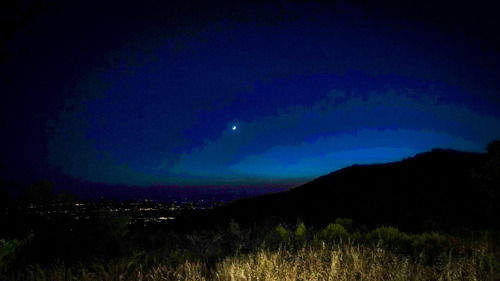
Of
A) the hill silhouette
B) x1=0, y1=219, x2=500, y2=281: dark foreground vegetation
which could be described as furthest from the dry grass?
the hill silhouette

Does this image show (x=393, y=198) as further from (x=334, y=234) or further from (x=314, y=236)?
(x=314, y=236)

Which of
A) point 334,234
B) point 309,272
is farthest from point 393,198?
point 309,272

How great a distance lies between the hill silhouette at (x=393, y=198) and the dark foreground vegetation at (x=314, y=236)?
0.36 feet

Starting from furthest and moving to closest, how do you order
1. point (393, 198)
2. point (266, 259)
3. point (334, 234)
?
point (393, 198) → point (334, 234) → point (266, 259)

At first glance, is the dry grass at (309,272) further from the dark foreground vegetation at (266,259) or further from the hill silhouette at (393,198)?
the hill silhouette at (393,198)

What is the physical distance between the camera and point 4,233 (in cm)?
1363

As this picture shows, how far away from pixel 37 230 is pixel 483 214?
2144 centimetres

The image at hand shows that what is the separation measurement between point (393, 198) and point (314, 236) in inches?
1007

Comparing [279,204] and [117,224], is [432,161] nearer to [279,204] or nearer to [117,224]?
[279,204]

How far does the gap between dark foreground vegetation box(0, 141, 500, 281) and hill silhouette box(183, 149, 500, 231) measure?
0.11 metres

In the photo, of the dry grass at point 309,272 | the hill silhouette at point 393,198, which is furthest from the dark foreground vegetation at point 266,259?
the hill silhouette at point 393,198

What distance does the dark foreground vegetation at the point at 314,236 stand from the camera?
5.96 meters

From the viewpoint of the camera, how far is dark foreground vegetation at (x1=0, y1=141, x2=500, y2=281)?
5.96 metres

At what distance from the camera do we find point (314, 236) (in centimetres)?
930
